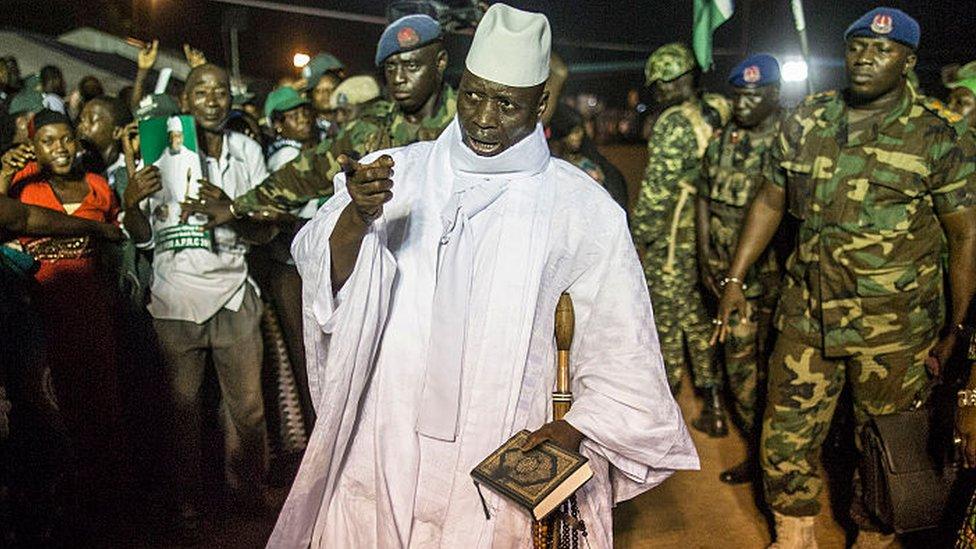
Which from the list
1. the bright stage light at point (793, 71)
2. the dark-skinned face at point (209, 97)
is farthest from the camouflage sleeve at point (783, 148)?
the bright stage light at point (793, 71)

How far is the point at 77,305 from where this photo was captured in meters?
4.19

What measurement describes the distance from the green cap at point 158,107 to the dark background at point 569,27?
5123 millimetres

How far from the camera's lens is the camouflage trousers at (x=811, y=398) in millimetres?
3771

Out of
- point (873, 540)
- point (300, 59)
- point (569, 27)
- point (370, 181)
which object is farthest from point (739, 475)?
point (569, 27)

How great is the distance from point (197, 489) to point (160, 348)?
797 millimetres

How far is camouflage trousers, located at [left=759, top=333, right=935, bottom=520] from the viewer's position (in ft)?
12.4

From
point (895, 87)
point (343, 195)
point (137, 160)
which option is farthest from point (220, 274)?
point (895, 87)

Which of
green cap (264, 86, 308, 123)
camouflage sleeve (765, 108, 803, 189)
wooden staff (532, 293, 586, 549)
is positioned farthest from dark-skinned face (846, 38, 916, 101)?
green cap (264, 86, 308, 123)

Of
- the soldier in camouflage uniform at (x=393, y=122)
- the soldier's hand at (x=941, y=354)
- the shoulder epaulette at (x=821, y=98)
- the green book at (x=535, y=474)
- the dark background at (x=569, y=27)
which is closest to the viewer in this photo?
the green book at (x=535, y=474)

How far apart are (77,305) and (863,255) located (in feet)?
12.5

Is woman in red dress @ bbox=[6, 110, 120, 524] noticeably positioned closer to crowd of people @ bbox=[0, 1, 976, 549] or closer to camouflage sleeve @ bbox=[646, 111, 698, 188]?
crowd of people @ bbox=[0, 1, 976, 549]

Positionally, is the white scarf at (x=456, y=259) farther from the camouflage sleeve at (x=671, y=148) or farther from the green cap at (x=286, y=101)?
the camouflage sleeve at (x=671, y=148)

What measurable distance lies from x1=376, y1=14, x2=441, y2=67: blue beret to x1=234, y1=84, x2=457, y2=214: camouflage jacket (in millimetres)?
299

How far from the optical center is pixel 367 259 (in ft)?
7.34
